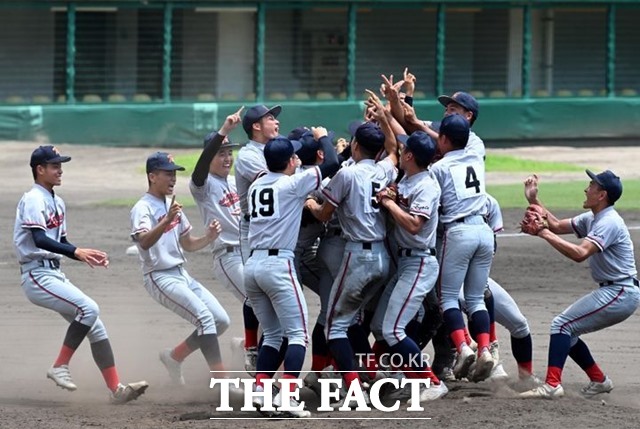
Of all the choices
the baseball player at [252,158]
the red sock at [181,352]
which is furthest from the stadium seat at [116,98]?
the red sock at [181,352]

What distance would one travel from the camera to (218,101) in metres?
25.9

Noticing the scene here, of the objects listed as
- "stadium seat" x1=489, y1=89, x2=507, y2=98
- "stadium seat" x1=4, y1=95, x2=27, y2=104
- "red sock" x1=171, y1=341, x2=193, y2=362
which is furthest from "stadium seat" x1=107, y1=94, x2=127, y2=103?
"red sock" x1=171, y1=341, x2=193, y2=362

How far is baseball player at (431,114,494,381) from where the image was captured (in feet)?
30.4

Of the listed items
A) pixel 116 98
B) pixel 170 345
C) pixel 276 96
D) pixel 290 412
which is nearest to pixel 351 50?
pixel 276 96

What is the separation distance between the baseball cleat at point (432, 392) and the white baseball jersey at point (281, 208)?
1.35 m

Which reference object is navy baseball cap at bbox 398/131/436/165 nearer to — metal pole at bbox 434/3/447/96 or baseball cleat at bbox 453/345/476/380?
baseball cleat at bbox 453/345/476/380

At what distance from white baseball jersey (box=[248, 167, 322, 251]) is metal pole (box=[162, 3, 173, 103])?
1672 cm

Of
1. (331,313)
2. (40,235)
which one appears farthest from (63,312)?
(331,313)

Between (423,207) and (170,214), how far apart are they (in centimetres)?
171

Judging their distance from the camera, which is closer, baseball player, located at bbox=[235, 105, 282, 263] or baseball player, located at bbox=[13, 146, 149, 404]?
baseball player, located at bbox=[13, 146, 149, 404]

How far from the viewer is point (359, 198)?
8836mm

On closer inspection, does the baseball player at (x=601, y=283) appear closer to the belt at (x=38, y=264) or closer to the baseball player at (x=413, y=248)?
the baseball player at (x=413, y=248)

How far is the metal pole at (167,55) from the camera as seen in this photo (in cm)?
2484

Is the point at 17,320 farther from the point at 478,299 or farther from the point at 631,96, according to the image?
the point at 631,96
